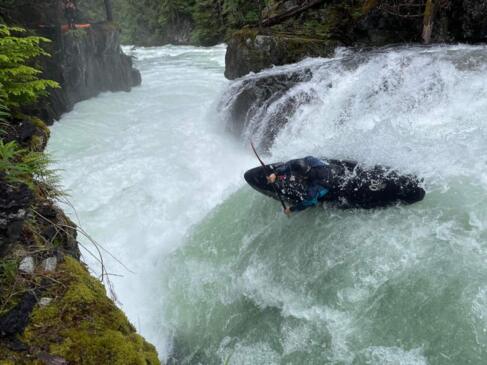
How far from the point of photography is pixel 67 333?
267 centimetres

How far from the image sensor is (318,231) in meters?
5.58

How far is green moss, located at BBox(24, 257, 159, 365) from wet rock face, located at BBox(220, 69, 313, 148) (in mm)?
6502

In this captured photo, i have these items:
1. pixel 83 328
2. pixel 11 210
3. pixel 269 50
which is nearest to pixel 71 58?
pixel 269 50

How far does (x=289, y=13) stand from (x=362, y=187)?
953 centimetres

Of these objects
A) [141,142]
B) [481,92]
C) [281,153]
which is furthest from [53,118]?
[481,92]

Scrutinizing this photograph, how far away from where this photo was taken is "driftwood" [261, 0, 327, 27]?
13250mm

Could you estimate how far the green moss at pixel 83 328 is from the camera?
2.60 metres

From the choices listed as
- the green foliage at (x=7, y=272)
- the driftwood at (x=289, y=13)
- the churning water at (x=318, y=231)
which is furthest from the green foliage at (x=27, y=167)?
the driftwood at (x=289, y=13)

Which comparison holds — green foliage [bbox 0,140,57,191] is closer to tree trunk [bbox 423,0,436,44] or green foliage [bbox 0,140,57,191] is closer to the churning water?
the churning water

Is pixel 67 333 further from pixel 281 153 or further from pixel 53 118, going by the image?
pixel 53 118

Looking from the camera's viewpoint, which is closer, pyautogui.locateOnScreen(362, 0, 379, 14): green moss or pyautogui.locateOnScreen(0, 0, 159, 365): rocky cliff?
pyautogui.locateOnScreen(0, 0, 159, 365): rocky cliff

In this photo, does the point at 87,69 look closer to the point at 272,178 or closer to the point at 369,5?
the point at 369,5

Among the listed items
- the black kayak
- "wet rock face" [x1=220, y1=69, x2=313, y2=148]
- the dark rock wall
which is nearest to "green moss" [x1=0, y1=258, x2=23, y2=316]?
the black kayak

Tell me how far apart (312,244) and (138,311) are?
2500 mm
